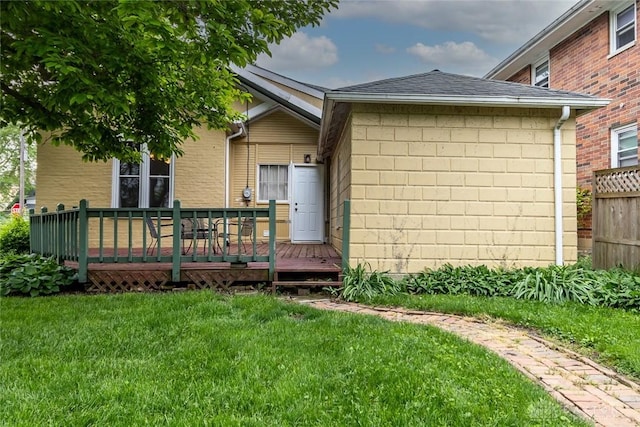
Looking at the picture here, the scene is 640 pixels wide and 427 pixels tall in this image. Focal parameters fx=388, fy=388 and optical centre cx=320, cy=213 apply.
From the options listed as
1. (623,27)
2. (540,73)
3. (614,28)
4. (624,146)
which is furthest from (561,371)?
(540,73)

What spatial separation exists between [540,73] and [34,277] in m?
14.3

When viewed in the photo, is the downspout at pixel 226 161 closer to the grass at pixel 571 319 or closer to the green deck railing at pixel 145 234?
the green deck railing at pixel 145 234

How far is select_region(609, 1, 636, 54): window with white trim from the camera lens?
9.16 meters

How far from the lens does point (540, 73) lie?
12.5m

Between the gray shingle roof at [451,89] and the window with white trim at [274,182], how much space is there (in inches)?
187

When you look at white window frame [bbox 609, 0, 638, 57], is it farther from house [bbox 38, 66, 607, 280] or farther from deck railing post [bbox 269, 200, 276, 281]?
deck railing post [bbox 269, 200, 276, 281]

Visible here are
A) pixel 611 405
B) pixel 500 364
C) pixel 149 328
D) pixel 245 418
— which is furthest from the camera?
pixel 149 328

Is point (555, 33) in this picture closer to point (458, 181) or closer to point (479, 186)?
point (479, 186)

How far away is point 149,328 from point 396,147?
4378 mm

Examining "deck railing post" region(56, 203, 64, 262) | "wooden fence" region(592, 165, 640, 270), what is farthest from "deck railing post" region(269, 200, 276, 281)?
"wooden fence" region(592, 165, 640, 270)

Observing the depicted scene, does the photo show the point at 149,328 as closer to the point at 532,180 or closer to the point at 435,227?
the point at 435,227

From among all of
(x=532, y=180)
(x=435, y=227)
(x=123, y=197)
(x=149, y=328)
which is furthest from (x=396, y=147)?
(x=123, y=197)

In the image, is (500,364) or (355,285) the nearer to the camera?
(500,364)

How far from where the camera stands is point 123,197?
9.72m
